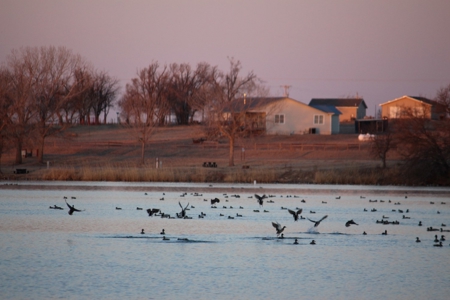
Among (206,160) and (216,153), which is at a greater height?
(216,153)

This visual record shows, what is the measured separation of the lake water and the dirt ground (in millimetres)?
26319

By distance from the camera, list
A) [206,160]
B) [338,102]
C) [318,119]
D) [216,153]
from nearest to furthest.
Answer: [206,160] < [216,153] < [318,119] < [338,102]

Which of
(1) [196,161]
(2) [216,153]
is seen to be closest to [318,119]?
(2) [216,153]

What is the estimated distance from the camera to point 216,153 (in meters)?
74.7

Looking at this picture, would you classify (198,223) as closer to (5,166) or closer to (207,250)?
(207,250)

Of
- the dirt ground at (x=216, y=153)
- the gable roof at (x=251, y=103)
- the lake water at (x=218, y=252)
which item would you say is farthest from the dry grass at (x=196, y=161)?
the lake water at (x=218, y=252)

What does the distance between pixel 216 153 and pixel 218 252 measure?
5288cm

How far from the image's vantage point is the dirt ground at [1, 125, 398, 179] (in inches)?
2537

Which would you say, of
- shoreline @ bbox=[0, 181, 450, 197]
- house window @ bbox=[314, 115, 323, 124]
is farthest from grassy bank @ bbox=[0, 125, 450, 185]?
house window @ bbox=[314, 115, 323, 124]

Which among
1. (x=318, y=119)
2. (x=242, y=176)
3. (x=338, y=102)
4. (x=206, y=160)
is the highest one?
(x=338, y=102)

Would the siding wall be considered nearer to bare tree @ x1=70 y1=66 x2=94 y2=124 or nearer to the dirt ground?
the dirt ground

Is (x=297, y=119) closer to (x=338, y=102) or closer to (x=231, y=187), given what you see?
(x=338, y=102)

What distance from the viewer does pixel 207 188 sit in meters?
47.8

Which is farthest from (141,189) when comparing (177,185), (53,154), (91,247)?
(53,154)
